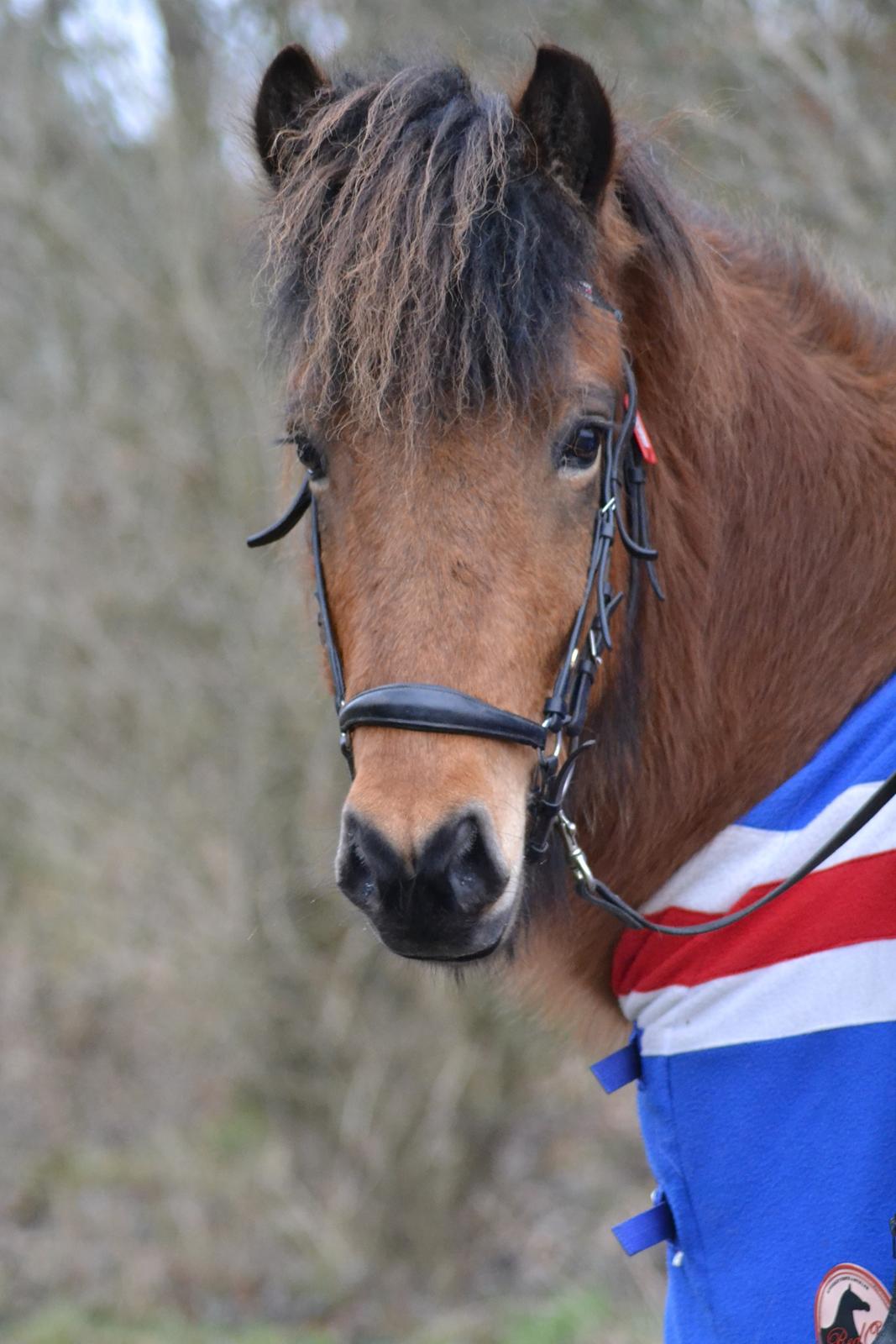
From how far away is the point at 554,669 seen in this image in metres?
2.16

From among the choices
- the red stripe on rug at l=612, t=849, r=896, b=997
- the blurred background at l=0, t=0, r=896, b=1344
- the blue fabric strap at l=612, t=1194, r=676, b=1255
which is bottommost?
the blurred background at l=0, t=0, r=896, b=1344

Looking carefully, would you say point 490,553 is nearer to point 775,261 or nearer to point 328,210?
point 328,210

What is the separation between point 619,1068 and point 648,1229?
0.91 feet

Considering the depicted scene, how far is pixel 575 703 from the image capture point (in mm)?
2188

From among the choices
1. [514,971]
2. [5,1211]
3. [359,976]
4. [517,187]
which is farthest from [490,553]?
[5,1211]

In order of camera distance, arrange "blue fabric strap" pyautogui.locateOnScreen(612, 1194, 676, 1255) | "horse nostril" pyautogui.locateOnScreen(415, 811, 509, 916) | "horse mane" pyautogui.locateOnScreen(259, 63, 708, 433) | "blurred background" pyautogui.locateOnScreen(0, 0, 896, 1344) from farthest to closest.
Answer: "blurred background" pyautogui.locateOnScreen(0, 0, 896, 1344)
"blue fabric strap" pyautogui.locateOnScreen(612, 1194, 676, 1255)
"horse mane" pyautogui.locateOnScreen(259, 63, 708, 433)
"horse nostril" pyautogui.locateOnScreen(415, 811, 509, 916)

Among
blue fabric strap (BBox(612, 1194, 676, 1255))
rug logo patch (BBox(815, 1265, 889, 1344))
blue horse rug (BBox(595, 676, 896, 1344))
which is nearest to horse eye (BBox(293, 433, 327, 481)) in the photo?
blue horse rug (BBox(595, 676, 896, 1344))

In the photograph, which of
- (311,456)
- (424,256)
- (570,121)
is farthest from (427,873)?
(570,121)

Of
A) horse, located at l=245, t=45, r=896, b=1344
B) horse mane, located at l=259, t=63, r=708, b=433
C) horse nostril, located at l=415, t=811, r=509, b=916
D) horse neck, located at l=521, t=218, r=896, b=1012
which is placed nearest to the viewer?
horse nostril, located at l=415, t=811, r=509, b=916

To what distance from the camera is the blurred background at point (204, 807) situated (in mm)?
6480

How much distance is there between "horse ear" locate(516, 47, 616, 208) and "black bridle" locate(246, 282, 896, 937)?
196 mm

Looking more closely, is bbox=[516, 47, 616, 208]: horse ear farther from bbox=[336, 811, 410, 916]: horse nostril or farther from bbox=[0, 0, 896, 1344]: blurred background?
bbox=[0, 0, 896, 1344]: blurred background

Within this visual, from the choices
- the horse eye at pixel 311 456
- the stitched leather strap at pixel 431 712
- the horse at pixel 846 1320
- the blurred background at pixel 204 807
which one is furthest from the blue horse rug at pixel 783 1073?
the blurred background at pixel 204 807

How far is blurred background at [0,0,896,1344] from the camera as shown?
648cm
